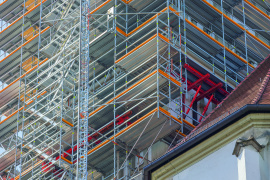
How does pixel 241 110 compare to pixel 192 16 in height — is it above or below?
below

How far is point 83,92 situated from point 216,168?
13.9m

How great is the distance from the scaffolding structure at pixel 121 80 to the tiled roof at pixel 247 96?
23.5 feet

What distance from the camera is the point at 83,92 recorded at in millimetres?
45625

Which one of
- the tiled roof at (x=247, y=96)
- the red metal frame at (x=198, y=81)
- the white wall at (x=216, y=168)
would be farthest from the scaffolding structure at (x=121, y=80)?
the white wall at (x=216, y=168)

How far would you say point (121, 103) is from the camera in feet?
148

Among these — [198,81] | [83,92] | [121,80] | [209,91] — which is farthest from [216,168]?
[121,80]

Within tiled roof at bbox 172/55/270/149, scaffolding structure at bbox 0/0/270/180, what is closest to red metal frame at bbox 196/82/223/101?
scaffolding structure at bbox 0/0/270/180

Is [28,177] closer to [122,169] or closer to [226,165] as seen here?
[122,169]

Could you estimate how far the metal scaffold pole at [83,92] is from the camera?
143 feet

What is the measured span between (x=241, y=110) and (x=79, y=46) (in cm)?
1504

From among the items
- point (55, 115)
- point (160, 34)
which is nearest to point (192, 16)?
point (160, 34)

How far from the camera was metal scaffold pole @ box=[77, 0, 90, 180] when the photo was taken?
43.7 metres

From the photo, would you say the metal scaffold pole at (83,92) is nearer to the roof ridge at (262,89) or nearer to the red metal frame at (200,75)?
the red metal frame at (200,75)

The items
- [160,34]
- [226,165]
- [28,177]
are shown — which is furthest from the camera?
[28,177]
